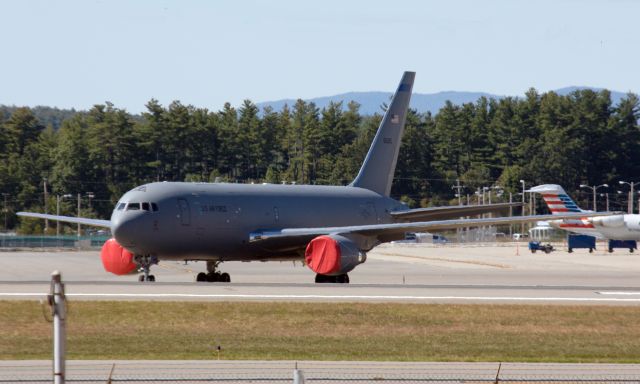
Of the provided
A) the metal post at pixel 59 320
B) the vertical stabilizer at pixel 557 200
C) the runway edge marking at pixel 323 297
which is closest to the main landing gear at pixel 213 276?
the runway edge marking at pixel 323 297

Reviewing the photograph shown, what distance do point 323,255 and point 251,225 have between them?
3.59 meters

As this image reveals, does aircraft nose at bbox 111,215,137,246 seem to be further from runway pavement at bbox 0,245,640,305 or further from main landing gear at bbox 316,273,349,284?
main landing gear at bbox 316,273,349,284

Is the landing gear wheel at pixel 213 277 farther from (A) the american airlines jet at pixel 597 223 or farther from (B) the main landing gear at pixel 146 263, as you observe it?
(A) the american airlines jet at pixel 597 223

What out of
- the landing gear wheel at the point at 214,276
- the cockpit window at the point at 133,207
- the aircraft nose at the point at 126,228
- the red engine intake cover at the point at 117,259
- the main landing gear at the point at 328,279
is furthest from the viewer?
the landing gear wheel at the point at 214,276

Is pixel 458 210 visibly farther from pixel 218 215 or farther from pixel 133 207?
pixel 133 207

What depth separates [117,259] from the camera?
48.3 m

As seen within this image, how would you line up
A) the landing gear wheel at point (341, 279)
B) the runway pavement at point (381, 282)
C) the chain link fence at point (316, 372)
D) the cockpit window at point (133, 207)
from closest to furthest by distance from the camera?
the chain link fence at point (316, 372) < the runway pavement at point (381, 282) < the cockpit window at point (133, 207) < the landing gear wheel at point (341, 279)

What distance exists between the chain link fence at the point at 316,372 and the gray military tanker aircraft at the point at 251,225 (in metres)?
20.9

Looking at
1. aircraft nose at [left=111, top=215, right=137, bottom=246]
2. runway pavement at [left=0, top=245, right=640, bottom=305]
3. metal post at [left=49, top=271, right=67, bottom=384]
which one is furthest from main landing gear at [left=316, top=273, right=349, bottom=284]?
metal post at [left=49, top=271, right=67, bottom=384]

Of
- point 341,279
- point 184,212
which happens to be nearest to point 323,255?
point 341,279

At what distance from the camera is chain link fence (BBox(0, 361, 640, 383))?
2217 centimetres

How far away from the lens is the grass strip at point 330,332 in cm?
2730

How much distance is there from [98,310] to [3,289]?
6.70 meters

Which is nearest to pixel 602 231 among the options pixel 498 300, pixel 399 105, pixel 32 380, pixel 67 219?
pixel 399 105
